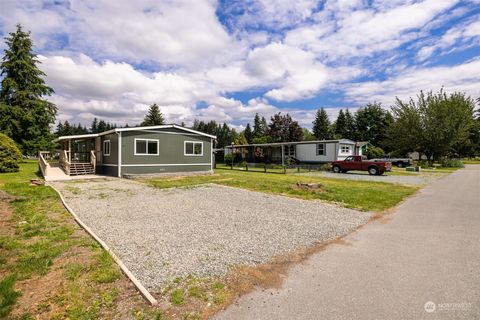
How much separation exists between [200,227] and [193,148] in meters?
14.8

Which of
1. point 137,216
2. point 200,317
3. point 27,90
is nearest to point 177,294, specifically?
point 200,317

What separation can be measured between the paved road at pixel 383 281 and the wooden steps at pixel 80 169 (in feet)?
62.3

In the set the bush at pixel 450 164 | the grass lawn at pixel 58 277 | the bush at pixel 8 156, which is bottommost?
the grass lawn at pixel 58 277

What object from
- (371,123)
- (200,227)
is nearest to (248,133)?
(371,123)

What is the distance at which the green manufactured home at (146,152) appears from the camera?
16969 millimetres

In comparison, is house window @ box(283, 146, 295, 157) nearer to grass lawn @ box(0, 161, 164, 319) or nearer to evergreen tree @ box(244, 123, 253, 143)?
grass lawn @ box(0, 161, 164, 319)

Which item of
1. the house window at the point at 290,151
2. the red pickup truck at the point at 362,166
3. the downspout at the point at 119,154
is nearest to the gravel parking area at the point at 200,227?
the downspout at the point at 119,154

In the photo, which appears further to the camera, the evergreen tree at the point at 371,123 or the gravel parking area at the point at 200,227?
the evergreen tree at the point at 371,123

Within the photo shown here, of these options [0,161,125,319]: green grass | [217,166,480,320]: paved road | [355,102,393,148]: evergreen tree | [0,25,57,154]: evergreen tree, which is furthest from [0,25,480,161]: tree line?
[217,166,480,320]: paved road

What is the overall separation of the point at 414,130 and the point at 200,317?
41.0 m

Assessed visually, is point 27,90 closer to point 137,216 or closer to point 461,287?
point 137,216

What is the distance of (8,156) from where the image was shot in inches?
689

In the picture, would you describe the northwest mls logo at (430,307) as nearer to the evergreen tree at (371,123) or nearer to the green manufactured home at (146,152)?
the green manufactured home at (146,152)

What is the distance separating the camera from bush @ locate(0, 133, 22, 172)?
17.2 metres
